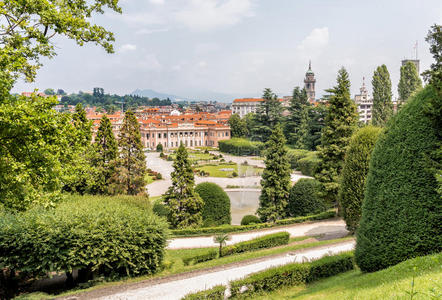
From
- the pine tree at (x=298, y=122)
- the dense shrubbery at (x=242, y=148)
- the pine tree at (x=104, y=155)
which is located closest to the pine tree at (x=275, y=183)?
the pine tree at (x=104, y=155)

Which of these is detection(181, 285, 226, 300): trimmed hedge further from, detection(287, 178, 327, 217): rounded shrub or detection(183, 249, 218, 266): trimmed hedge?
detection(287, 178, 327, 217): rounded shrub

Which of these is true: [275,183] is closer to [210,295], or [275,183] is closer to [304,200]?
[304,200]

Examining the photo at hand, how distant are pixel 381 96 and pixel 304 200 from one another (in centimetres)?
2890

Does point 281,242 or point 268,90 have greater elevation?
point 268,90

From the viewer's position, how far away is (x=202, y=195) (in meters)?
19.5

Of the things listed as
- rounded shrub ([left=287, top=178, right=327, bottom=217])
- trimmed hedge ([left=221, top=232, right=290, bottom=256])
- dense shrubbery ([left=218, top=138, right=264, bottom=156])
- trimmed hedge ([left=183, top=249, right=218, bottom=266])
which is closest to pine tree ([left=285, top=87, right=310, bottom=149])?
Answer: dense shrubbery ([left=218, top=138, right=264, bottom=156])

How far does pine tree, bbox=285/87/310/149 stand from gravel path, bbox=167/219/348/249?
3107 cm

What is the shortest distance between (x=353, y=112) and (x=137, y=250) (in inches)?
579

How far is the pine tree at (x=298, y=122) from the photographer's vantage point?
162 feet

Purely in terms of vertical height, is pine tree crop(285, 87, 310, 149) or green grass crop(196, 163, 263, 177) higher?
pine tree crop(285, 87, 310, 149)

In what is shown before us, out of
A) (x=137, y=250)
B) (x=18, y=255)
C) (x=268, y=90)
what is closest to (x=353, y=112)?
(x=137, y=250)

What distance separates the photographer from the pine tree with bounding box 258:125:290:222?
19938mm

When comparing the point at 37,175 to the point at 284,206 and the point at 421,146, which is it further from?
the point at 284,206

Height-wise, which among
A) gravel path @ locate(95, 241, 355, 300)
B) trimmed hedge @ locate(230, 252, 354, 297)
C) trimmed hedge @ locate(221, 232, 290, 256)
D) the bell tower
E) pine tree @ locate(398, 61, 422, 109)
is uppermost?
the bell tower
